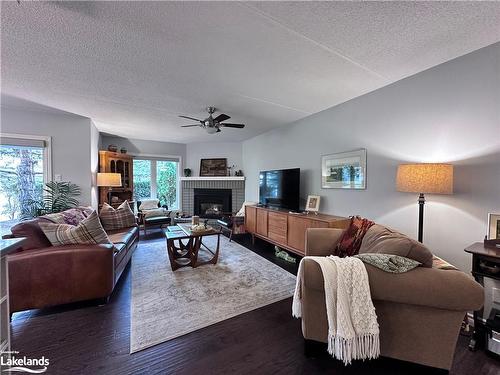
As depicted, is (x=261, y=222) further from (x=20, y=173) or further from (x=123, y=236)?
(x=20, y=173)

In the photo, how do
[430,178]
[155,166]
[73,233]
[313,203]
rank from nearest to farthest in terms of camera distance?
[430,178]
[73,233]
[313,203]
[155,166]

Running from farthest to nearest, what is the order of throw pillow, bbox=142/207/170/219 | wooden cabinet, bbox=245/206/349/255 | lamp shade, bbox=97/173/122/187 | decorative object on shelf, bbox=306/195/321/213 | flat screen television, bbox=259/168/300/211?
throw pillow, bbox=142/207/170/219 → lamp shade, bbox=97/173/122/187 → flat screen television, bbox=259/168/300/211 → decorative object on shelf, bbox=306/195/321/213 → wooden cabinet, bbox=245/206/349/255

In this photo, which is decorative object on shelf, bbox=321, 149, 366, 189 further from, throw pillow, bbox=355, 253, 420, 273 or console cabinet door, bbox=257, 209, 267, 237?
throw pillow, bbox=355, 253, 420, 273

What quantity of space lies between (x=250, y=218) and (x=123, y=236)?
2518 millimetres

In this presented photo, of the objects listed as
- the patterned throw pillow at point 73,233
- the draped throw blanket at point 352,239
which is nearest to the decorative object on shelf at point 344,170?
the draped throw blanket at point 352,239

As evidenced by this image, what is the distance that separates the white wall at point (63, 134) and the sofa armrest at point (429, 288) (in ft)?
15.6

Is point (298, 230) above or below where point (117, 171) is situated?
below

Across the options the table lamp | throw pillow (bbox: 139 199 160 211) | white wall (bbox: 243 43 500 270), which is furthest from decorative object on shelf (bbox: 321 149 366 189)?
throw pillow (bbox: 139 199 160 211)

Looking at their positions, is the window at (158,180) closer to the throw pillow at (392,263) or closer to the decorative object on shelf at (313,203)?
the decorative object on shelf at (313,203)

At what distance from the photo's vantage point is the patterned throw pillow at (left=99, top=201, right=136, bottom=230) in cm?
360

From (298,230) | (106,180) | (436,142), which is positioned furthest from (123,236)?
(436,142)

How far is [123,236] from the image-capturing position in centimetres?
319

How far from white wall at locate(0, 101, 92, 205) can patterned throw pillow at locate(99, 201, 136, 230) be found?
72 centimetres

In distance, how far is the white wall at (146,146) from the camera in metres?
5.69
